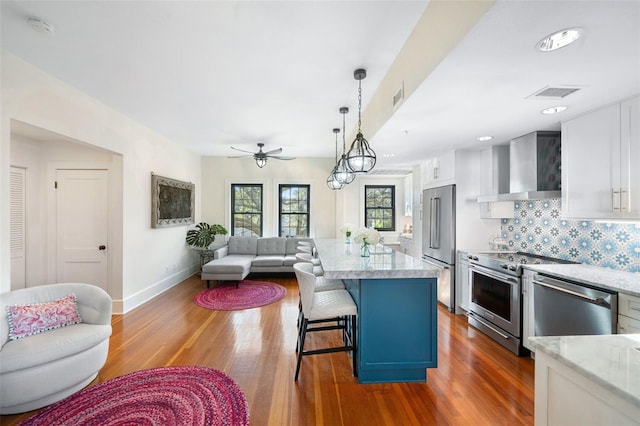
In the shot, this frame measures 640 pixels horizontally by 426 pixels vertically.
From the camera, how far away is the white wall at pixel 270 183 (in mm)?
6738

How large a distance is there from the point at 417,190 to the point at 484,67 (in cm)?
365

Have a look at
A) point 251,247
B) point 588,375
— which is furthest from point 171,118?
point 588,375

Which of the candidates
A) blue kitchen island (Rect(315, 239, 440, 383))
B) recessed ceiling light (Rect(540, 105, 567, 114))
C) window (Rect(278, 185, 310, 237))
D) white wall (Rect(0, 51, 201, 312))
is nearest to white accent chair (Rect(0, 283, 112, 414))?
white wall (Rect(0, 51, 201, 312))

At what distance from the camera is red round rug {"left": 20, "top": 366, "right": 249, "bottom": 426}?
1.87m

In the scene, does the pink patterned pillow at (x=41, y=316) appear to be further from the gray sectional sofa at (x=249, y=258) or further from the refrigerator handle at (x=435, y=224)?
the refrigerator handle at (x=435, y=224)

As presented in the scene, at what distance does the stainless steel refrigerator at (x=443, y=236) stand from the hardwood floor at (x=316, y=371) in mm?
410

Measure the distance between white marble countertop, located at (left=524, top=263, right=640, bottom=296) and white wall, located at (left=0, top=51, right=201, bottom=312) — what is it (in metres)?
4.83

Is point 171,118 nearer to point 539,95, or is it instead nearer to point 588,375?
point 539,95

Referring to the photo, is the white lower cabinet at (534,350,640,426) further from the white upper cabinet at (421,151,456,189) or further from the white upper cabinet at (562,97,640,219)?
the white upper cabinet at (421,151,456,189)

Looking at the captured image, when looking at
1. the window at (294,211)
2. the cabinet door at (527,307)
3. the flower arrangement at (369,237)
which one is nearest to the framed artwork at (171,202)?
the window at (294,211)

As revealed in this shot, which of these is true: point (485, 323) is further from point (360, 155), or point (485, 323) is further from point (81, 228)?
point (81, 228)

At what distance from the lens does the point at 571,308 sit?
222cm

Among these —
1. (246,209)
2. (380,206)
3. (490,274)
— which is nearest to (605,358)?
(490,274)

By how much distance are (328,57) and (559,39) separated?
163 cm
